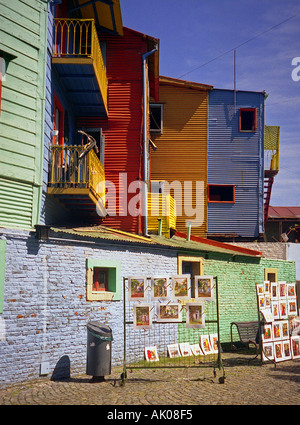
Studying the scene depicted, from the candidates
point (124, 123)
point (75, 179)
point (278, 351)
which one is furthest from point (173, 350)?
point (124, 123)

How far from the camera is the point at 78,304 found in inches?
435

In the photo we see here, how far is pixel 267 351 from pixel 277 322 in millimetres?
838

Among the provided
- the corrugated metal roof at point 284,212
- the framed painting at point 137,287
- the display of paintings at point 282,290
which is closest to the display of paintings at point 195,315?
the framed painting at point 137,287

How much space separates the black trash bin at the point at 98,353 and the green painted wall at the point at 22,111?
2.74 m

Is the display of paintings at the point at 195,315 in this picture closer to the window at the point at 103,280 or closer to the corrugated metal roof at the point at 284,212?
the window at the point at 103,280

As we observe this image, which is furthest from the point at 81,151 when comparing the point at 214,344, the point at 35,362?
the point at 214,344

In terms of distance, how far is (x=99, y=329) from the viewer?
34.6 feet

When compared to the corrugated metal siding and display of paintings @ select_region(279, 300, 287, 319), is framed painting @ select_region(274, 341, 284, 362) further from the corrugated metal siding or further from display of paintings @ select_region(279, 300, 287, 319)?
the corrugated metal siding

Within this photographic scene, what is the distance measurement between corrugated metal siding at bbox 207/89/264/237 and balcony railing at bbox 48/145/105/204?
12008 mm

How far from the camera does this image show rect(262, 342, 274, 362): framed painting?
42.0 feet

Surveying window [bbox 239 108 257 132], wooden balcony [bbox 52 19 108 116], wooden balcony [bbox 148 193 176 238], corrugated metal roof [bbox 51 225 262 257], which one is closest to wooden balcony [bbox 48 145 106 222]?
corrugated metal roof [bbox 51 225 262 257]

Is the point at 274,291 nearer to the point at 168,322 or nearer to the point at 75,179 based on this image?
the point at 168,322

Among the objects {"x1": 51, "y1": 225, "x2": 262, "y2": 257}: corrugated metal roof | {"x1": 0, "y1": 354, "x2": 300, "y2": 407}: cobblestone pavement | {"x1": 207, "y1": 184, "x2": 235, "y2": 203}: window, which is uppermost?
{"x1": 207, "y1": 184, "x2": 235, "y2": 203}: window

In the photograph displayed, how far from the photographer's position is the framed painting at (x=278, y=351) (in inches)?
511
